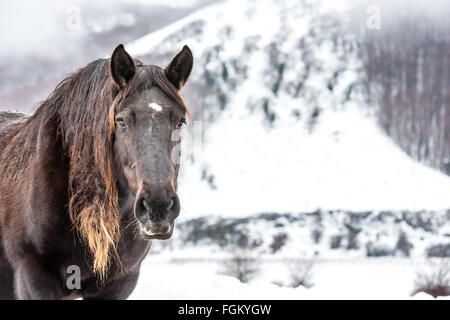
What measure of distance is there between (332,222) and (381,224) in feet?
33.4

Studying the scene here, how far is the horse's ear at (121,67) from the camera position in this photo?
3.62 meters

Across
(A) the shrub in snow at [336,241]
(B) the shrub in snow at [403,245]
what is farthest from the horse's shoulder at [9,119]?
(A) the shrub in snow at [336,241]

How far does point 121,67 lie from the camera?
370cm

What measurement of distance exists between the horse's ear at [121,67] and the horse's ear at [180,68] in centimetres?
32

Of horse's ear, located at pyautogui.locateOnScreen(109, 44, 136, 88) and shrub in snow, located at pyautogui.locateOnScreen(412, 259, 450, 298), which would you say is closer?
horse's ear, located at pyautogui.locateOnScreen(109, 44, 136, 88)

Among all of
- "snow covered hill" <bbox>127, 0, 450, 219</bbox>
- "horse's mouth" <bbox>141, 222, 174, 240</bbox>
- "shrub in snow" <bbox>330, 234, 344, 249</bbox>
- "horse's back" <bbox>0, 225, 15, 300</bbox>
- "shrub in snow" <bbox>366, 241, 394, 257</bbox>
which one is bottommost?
"shrub in snow" <bbox>366, 241, 394, 257</bbox>

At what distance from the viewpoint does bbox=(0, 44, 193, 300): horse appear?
11.5 ft

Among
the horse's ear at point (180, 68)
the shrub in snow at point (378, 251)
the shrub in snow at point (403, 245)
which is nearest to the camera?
the horse's ear at point (180, 68)

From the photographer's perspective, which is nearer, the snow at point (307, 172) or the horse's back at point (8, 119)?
the horse's back at point (8, 119)

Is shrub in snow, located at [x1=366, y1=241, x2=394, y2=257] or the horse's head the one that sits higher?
the horse's head

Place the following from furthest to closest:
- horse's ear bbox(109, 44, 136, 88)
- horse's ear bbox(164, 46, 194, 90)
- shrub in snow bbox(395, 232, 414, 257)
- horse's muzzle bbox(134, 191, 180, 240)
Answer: shrub in snow bbox(395, 232, 414, 257) → horse's ear bbox(164, 46, 194, 90) → horse's ear bbox(109, 44, 136, 88) → horse's muzzle bbox(134, 191, 180, 240)

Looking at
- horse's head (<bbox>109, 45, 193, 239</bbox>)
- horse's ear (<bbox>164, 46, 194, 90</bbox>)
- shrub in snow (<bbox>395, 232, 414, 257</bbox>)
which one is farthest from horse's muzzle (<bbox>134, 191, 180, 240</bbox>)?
shrub in snow (<bbox>395, 232, 414, 257</bbox>)

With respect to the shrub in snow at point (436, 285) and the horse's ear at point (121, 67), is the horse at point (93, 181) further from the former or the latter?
the shrub in snow at point (436, 285)

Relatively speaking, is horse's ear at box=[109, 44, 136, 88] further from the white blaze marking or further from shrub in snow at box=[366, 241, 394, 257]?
shrub in snow at box=[366, 241, 394, 257]
